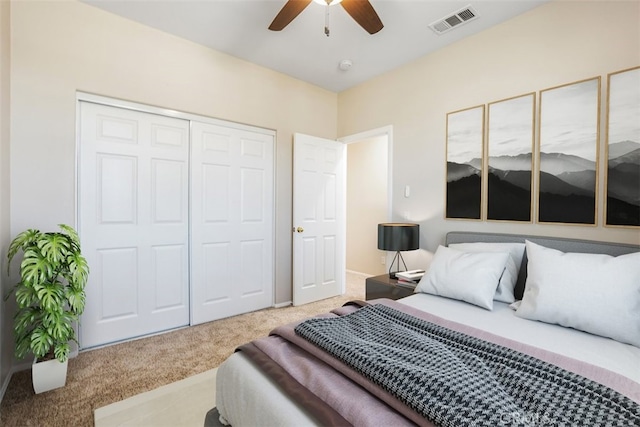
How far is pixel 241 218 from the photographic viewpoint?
3.29 metres

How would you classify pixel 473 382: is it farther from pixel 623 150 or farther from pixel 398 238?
pixel 623 150

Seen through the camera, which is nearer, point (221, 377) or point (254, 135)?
point (221, 377)

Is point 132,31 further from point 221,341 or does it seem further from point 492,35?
point 492,35

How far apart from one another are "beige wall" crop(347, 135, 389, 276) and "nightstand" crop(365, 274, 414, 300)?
1928 mm

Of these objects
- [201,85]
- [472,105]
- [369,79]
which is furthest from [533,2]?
[201,85]

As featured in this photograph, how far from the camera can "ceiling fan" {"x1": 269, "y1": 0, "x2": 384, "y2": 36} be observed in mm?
1908

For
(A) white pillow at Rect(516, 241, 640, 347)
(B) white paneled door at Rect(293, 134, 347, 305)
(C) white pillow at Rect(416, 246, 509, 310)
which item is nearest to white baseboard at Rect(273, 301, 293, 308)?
(B) white paneled door at Rect(293, 134, 347, 305)

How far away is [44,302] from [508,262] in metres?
3.07

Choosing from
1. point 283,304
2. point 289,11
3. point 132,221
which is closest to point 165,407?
point 132,221

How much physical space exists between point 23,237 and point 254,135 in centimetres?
216

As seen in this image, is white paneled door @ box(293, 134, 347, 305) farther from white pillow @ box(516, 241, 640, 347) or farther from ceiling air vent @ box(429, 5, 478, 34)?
white pillow @ box(516, 241, 640, 347)

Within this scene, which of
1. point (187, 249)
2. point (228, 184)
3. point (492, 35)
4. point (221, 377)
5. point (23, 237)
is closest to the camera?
point (221, 377)

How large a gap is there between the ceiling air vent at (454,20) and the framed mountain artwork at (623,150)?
3.64 ft

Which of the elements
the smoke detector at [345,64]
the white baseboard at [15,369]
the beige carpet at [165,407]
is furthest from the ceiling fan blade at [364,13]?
the white baseboard at [15,369]
